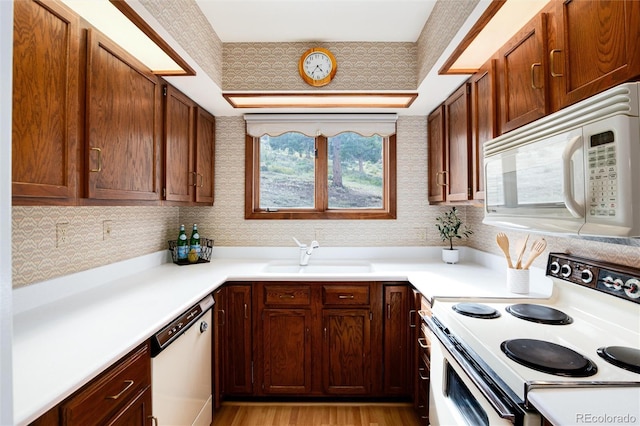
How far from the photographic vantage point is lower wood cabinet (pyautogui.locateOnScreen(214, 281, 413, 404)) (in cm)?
217

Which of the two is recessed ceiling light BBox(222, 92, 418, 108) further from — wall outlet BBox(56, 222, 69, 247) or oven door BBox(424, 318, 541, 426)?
oven door BBox(424, 318, 541, 426)

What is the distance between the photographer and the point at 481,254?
251 centimetres

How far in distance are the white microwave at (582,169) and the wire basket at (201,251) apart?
2.20m

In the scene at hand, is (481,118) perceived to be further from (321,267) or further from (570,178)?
(321,267)

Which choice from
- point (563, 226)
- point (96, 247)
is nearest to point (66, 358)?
point (96, 247)

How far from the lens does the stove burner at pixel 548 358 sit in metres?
0.89

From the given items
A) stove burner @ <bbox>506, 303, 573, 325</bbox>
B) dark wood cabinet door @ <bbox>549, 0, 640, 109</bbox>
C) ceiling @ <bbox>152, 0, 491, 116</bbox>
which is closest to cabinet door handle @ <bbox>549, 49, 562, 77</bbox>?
dark wood cabinet door @ <bbox>549, 0, 640, 109</bbox>

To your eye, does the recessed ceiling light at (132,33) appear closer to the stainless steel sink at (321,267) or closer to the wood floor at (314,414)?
the stainless steel sink at (321,267)

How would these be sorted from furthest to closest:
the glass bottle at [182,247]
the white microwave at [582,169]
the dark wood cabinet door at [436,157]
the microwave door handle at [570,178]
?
the glass bottle at [182,247] → the dark wood cabinet door at [436,157] → the microwave door handle at [570,178] → the white microwave at [582,169]

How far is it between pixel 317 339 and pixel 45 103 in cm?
191

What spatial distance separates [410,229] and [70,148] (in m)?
2.42

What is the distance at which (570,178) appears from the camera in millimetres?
996

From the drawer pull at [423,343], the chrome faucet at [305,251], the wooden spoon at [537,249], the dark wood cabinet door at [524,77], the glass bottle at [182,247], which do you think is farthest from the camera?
the chrome faucet at [305,251]

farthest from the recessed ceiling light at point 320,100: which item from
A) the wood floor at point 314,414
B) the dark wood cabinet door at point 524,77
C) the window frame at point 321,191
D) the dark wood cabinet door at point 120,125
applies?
the wood floor at point 314,414
